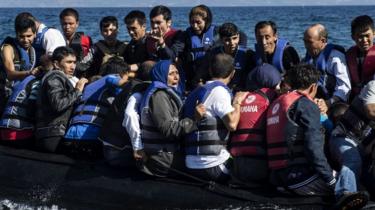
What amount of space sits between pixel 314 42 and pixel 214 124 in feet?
5.95

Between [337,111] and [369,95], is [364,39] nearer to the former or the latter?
[337,111]

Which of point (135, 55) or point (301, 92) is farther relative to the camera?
point (135, 55)

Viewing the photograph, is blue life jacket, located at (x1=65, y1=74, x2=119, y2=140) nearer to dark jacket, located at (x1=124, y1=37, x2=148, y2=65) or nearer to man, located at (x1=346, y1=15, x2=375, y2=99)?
dark jacket, located at (x1=124, y1=37, x2=148, y2=65)

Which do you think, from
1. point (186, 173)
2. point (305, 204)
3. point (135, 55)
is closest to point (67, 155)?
point (186, 173)

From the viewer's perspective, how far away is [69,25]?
8.66 metres

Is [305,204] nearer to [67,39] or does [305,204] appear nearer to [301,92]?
[301,92]

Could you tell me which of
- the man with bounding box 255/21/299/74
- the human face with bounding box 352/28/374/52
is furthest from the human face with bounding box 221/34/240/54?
the human face with bounding box 352/28/374/52

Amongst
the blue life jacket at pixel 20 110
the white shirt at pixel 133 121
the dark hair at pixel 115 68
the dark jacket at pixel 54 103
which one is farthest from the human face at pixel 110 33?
the white shirt at pixel 133 121

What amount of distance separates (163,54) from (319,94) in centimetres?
195

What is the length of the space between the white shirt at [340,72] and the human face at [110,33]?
2857mm

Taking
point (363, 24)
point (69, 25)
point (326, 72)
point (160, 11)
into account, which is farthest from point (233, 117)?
point (69, 25)

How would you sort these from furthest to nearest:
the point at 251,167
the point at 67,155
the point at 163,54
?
the point at 163,54, the point at 67,155, the point at 251,167

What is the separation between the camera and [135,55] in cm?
851

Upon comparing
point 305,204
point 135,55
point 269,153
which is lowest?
point 305,204
